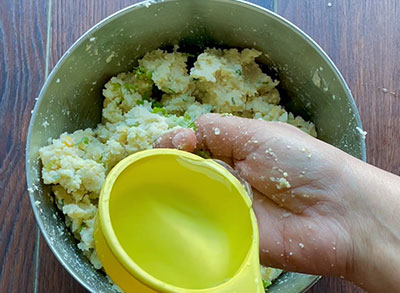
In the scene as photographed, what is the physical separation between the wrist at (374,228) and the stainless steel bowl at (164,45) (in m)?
0.09

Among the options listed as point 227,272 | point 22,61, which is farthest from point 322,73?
point 22,61

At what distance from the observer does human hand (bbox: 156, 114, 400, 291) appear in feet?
2.90

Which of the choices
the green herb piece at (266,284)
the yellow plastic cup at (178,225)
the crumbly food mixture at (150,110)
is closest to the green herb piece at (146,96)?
the crumbly food mixture at (150,110)

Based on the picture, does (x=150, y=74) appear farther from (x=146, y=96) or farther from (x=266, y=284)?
(x=266, y=284)

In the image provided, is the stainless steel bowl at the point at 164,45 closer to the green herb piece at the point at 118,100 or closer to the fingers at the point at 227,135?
the green herb piece at the point at 118,100

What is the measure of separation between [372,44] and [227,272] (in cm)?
67

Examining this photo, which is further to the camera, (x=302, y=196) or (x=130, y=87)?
(x=130, y=87)

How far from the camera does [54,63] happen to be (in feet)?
3.67

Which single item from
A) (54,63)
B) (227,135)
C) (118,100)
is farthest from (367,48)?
(54,63)

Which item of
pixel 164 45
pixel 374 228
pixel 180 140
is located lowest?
pixel 374 228

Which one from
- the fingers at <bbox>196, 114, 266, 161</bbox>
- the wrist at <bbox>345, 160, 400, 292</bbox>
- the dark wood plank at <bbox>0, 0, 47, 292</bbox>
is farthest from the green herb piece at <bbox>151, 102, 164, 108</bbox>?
the wrist at <bbox>345, 160, 400, 292</bbox>

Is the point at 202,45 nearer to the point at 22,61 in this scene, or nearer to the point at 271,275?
the point at 22,61

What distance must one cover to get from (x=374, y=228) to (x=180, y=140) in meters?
0.36

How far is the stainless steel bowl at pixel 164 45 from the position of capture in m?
0.94
